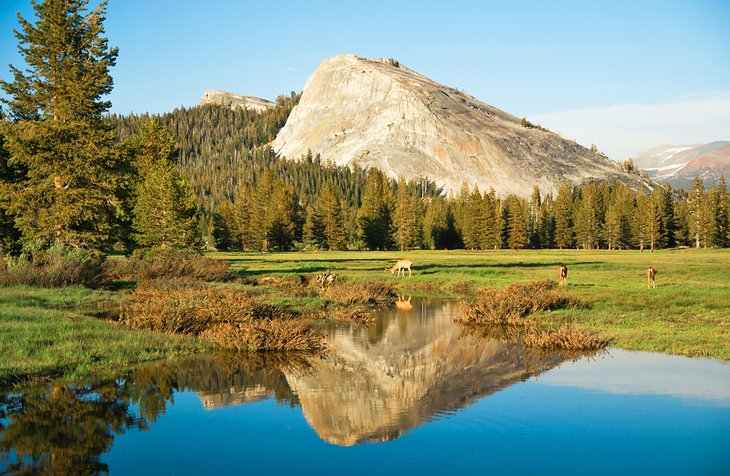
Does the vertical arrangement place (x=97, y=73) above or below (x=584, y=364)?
above

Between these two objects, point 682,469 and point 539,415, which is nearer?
point 682,469

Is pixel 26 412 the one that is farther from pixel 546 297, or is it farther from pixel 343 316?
pixel 546 297

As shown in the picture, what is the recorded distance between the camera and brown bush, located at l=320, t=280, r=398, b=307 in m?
33.9

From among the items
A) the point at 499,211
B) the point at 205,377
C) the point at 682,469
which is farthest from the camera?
the point at 499,211

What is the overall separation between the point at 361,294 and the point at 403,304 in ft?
9.71

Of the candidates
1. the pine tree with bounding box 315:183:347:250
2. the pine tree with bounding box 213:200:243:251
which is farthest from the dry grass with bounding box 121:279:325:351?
the pine tree with bounding box 213:200:243:251

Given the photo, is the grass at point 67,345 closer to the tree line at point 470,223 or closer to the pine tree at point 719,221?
the tree line at point 470,223

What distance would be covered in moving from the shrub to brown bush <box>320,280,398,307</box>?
42.0 ft

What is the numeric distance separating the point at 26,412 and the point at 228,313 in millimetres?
10776

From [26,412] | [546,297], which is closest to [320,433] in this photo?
[26,412]

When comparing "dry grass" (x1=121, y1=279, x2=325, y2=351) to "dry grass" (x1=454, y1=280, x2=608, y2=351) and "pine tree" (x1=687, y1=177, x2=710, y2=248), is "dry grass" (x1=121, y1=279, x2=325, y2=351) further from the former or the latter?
"pine tree" (x1=687, y1=177, x2=710, y2=248)

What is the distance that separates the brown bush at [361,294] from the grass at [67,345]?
1391 centimetres

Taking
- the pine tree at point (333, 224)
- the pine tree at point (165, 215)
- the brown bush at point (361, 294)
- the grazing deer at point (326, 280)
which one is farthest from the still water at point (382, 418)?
the pine tree at point (333, 224)

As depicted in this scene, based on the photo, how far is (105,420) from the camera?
12594mm
